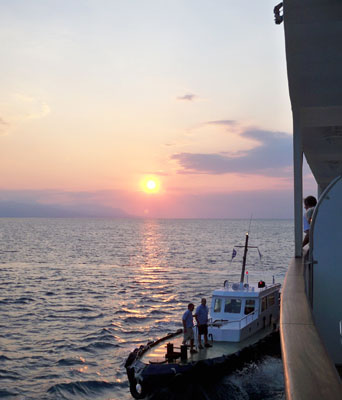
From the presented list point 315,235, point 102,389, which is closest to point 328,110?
point 315,235

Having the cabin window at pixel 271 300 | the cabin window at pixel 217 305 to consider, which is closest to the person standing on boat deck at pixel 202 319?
the cabin window at pixel 217 305

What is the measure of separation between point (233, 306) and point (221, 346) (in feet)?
9.55

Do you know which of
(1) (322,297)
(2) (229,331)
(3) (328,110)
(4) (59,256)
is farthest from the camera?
(4) (59,256)

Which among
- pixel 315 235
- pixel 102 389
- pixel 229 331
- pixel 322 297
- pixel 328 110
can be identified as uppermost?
pixel 328 110

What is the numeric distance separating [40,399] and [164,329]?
13234 mm

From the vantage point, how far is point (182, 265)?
7944 cm

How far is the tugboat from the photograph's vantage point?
20.2 meters

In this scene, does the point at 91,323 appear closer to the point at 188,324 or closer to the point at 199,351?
the point at 199,351

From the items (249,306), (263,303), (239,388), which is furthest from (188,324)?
(263,303)

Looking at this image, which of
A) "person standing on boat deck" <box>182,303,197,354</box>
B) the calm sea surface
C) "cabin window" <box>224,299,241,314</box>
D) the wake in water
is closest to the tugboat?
"cabin window" <box>224,299,241,314</box>

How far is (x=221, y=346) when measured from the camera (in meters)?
22.8

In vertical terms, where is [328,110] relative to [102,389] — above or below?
above

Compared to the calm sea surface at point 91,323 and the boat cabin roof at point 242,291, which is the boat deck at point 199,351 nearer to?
the calm sea surface at point 91,323

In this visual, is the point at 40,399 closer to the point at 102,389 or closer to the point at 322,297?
the point at 102,389
